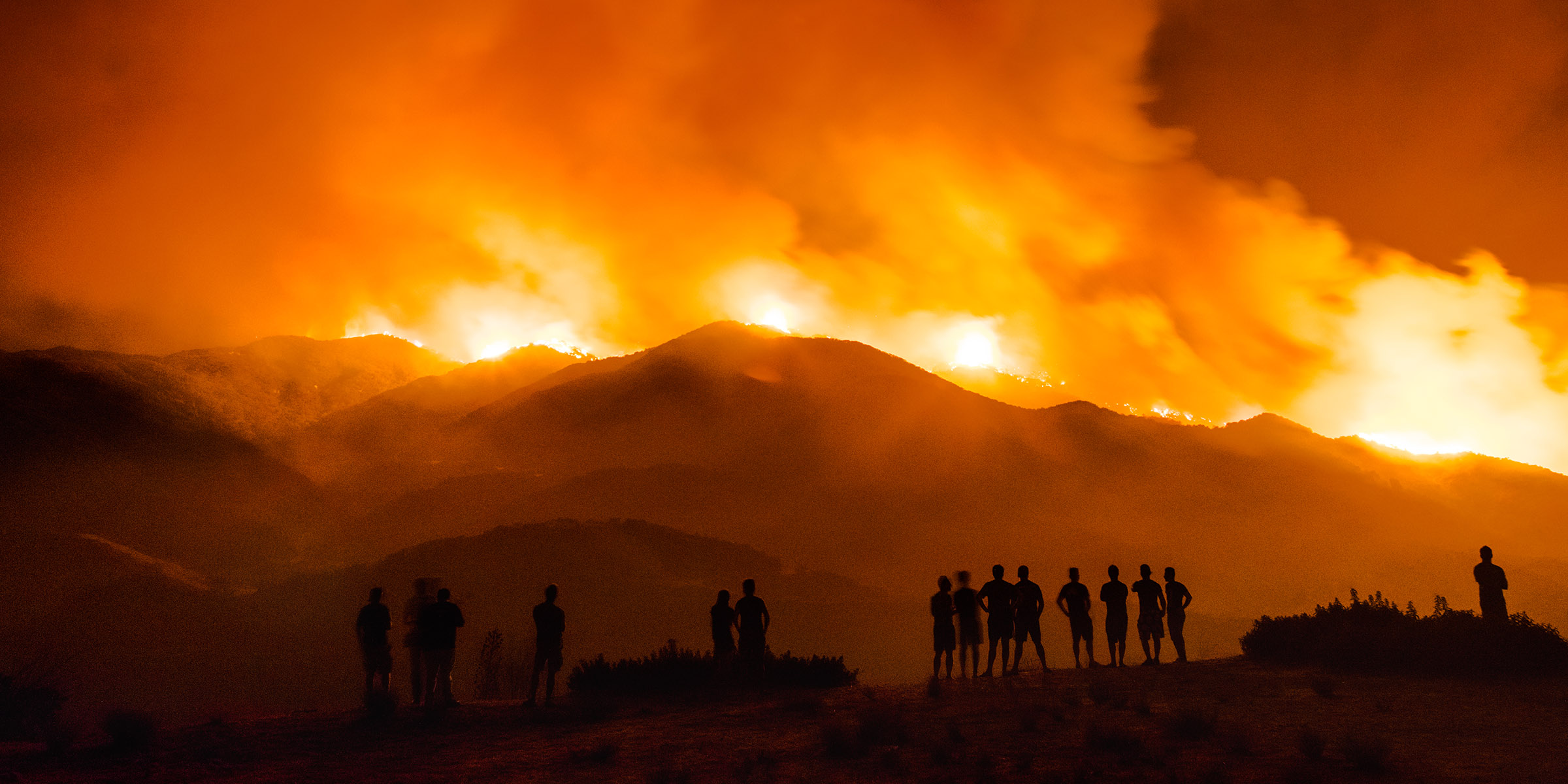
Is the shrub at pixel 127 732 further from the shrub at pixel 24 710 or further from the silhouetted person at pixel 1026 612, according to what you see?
the silhouetted person at pixel 1026 612

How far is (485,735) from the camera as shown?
11.8m

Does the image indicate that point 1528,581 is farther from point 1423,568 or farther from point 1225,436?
point 1225,436

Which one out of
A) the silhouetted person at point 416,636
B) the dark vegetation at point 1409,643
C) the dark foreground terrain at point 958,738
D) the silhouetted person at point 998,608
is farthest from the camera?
the silhouetted person at point 998,608

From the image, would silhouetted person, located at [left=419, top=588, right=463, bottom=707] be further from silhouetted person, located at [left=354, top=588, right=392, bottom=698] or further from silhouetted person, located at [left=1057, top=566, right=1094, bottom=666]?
silhouetted person, located at [left=1057, top=566, right=1094, bottom=666]

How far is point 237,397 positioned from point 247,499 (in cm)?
2715

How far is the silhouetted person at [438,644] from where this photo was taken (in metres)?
13.5

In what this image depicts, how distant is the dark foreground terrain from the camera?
818cm

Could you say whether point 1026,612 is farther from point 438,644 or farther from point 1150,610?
point 438,644

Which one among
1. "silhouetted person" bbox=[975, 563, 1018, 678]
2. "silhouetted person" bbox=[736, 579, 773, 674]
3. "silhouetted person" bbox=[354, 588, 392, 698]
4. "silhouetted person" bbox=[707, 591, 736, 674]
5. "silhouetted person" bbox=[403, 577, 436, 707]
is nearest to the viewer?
"silhouetted person" bbox=[403, 577, 436, 707]

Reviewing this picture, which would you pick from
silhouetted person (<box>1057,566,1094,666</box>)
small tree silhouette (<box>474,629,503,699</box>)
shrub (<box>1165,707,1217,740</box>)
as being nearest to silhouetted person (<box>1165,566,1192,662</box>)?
silhouetted person (<box>1057,566,1094,666</box>)

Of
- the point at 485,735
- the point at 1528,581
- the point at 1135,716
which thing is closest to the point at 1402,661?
the point at 1135,716

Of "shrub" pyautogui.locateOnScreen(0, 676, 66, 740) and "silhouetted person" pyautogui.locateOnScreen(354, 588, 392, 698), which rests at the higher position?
"silhouetted person" pyautogui.locateOnScreen(354, 588, 392, 698)

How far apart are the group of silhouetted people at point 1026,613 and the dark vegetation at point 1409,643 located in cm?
174

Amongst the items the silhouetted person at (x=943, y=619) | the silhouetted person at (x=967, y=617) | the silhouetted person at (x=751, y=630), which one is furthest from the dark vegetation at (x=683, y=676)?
the silhouetted person at (x=967, y=617)
